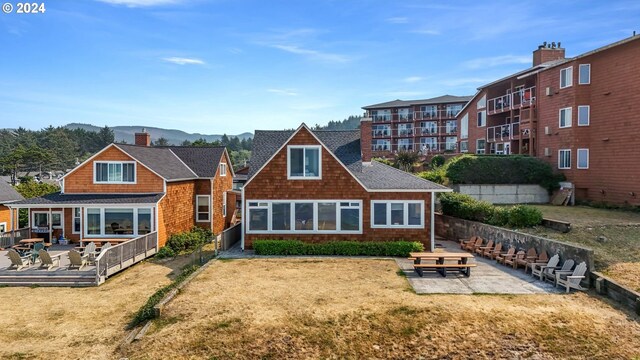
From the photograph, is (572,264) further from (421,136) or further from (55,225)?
(421,136)

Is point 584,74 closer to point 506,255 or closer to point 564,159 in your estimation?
point 564,159

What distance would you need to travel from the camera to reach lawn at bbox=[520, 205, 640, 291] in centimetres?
1468

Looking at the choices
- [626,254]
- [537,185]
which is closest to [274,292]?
[626,254]

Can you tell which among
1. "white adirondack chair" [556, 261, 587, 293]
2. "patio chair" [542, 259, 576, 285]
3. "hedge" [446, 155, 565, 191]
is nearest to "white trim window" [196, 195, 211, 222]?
"hedge" [446, 155, 565, 191]

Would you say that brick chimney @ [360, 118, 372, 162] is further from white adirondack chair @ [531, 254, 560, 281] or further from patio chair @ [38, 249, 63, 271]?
patio chair @ [38, 249, 63, 271]

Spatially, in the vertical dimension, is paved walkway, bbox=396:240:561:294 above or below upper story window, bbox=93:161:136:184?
below

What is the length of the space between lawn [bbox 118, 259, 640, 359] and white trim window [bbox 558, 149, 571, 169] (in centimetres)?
2097

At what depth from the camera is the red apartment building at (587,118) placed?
2652 centimetres

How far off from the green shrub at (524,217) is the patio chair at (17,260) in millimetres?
24847

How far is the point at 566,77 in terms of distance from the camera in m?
31.1

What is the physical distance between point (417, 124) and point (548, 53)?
94.4 ft

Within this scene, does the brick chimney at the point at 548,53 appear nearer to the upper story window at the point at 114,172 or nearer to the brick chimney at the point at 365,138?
the brick chimney at the point at 365,138

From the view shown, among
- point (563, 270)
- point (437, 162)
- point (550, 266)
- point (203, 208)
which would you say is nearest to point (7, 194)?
point (203, 208)

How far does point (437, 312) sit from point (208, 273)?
9.92 m
